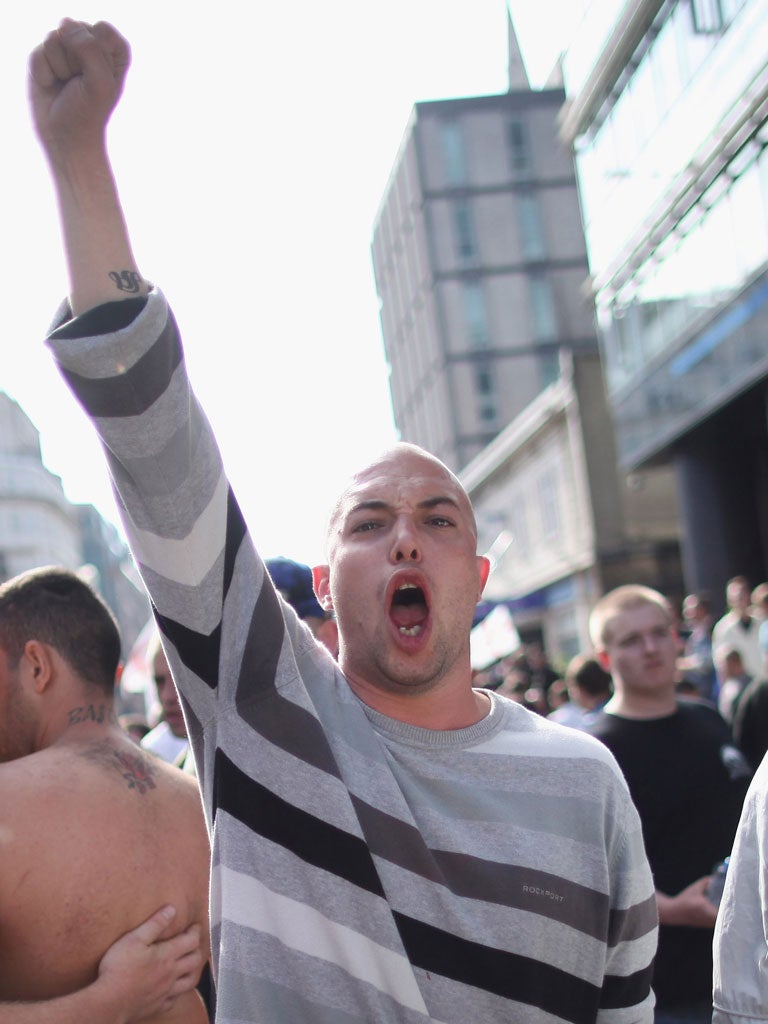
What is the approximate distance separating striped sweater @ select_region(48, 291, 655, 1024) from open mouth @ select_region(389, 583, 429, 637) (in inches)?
6.3

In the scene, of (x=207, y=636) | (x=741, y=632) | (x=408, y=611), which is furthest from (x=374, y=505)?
(x=741, y=632)

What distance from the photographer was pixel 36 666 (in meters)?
2.88

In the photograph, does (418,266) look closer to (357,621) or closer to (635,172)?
(635,172)

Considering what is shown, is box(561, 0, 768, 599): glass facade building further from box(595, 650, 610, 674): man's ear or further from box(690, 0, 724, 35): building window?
box(595, 650, 610, 674): man's ear

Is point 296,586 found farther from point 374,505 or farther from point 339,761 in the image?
point 339,761

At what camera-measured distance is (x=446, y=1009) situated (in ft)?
6.21

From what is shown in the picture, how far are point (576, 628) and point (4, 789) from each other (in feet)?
111

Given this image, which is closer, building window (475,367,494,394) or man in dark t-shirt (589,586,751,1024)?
man in dark t-shirt (589,586,751,1024)

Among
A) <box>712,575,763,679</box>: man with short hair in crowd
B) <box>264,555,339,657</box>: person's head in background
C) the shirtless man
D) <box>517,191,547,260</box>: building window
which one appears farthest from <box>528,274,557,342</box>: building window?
the shirtless man

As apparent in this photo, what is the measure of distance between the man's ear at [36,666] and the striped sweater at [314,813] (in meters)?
0.98

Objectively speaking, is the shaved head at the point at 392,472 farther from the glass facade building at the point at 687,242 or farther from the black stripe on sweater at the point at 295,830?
the glass facade building at the point at 687,242

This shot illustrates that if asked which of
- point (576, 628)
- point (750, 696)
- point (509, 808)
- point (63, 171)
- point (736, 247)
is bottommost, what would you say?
point (576, 628)

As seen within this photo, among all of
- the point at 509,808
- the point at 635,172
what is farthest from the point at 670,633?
the point at 635,172

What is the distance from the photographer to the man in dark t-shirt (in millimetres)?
3961
